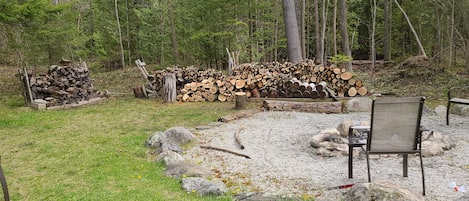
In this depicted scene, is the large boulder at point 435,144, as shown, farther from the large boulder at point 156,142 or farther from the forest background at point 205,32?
the forest background at point 205,32

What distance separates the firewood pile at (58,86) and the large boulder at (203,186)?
7222 millimetres

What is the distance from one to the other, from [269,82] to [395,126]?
265 inches

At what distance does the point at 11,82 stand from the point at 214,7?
8.28 m

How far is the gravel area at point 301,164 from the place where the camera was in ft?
12.4

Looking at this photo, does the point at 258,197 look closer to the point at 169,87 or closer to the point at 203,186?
the point at 203,186

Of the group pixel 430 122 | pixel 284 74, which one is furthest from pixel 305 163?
pixel 284 74

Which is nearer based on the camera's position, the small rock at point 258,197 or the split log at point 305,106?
the small rock at point 258,197

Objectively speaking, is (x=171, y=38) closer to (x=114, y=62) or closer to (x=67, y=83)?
(x=114, y=62)

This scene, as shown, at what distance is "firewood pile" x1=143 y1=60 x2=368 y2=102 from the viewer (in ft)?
31.7

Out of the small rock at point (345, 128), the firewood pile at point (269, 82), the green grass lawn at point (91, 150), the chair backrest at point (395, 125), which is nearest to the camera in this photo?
the chair backrest at point (395, 125)

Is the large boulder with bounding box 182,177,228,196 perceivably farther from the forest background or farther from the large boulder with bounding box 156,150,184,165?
the forest background

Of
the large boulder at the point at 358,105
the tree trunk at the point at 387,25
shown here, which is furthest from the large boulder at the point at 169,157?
the tree trunk at the point at 387,25

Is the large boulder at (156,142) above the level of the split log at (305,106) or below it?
below

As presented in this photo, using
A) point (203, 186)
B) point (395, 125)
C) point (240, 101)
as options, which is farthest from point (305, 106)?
point (203, 186)
